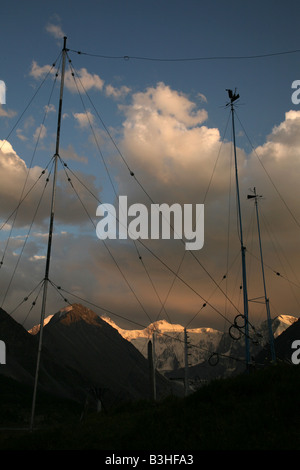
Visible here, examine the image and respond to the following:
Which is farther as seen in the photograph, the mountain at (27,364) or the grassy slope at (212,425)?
the mountain at (27,364)

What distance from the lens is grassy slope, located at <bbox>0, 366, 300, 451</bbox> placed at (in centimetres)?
1695

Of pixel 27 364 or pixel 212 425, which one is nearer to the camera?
pixel 212 425

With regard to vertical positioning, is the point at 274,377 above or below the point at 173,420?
above

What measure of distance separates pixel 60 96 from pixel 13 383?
358ft

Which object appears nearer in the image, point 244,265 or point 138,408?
point 138,408

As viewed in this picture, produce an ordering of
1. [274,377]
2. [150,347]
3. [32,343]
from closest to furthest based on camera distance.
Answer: [274,377] < [150,347] < [32,343]

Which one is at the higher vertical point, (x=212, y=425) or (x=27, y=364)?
(x=212, y=425)

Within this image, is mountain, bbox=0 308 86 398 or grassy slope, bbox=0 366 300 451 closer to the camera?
grassy slope, bbox=0 366 300 451

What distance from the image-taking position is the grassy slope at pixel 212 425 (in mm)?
16953

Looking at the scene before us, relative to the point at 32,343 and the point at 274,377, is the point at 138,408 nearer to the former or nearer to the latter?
the point at 274,377

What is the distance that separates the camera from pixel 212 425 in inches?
732
